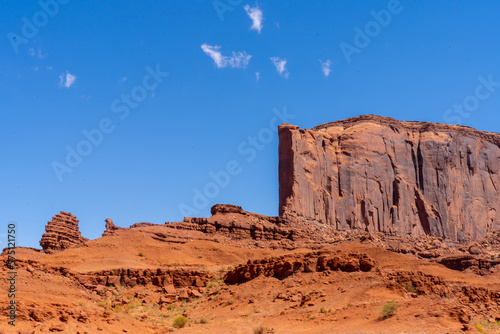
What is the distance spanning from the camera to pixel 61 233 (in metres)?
51.0

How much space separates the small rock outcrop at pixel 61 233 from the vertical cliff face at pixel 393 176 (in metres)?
23.5

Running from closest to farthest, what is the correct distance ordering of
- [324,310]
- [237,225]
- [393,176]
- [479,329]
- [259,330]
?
[479,329], [259,330], [324,310], [237,225], [393,176]

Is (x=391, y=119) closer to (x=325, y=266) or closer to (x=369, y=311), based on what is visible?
(x=325, y=266)

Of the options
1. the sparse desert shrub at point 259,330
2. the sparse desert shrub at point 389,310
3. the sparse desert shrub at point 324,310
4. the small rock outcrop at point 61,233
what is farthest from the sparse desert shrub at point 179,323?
the small rock outcrop at point 61,233

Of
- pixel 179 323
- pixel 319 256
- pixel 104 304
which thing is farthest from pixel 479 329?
pixel 104 304

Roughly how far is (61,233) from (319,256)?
27.4 m

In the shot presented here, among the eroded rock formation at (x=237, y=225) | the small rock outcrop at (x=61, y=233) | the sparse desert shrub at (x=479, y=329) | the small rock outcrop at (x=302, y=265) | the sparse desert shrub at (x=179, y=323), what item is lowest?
the sparse desert shrub at (x=479, y=329)

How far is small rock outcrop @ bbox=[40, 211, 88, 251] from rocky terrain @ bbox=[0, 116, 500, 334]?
0.12 meters

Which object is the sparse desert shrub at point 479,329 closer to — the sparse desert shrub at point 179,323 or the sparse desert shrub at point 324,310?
the sparse desert shrub at point 324,310

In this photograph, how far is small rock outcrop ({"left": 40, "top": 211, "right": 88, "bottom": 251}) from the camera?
163 ft

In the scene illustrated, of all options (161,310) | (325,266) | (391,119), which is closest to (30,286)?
Answer: (161,310)

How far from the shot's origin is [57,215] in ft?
170

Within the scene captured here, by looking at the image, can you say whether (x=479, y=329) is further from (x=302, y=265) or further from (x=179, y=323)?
(x=179, y=323)

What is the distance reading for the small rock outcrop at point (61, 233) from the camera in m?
49.8
